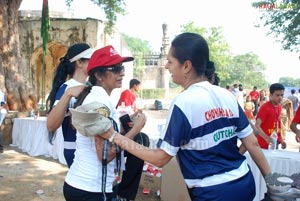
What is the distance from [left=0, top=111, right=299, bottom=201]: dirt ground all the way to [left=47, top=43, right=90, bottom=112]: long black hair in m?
2.53

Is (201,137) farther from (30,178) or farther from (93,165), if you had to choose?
(30,178)

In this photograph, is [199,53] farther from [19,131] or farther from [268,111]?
[19,131]

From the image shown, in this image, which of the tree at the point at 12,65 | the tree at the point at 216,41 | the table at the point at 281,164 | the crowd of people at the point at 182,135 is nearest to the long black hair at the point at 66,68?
the crowd of people at the point at 182,135

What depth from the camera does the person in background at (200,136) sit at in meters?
1.50

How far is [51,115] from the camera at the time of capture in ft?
6.69

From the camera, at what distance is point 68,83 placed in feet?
7.94

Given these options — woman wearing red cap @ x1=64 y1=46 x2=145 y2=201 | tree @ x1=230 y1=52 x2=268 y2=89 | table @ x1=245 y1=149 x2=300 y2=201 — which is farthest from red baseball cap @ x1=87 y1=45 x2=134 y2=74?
tree @ x1=230 y1=52 x2=268 y2=89

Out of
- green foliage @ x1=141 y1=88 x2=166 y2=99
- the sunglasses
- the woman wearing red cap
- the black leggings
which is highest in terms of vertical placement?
the sunglasses

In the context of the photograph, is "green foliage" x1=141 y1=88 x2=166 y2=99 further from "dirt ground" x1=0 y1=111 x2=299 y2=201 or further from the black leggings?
the black leggings

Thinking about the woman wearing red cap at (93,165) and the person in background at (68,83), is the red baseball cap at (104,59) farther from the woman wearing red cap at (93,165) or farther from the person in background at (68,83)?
the person in background at (68,83)

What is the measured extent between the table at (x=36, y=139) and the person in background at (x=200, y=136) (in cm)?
577

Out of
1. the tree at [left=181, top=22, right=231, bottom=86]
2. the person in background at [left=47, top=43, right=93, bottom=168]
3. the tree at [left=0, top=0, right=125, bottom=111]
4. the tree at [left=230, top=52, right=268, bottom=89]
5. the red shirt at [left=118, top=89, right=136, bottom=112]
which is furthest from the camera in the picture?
the tree at [left=230, top=52, right=268, bottom=89]

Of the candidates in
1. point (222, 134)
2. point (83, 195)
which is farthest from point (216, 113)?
point (83, 195)

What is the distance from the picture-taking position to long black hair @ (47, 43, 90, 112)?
2461mm
